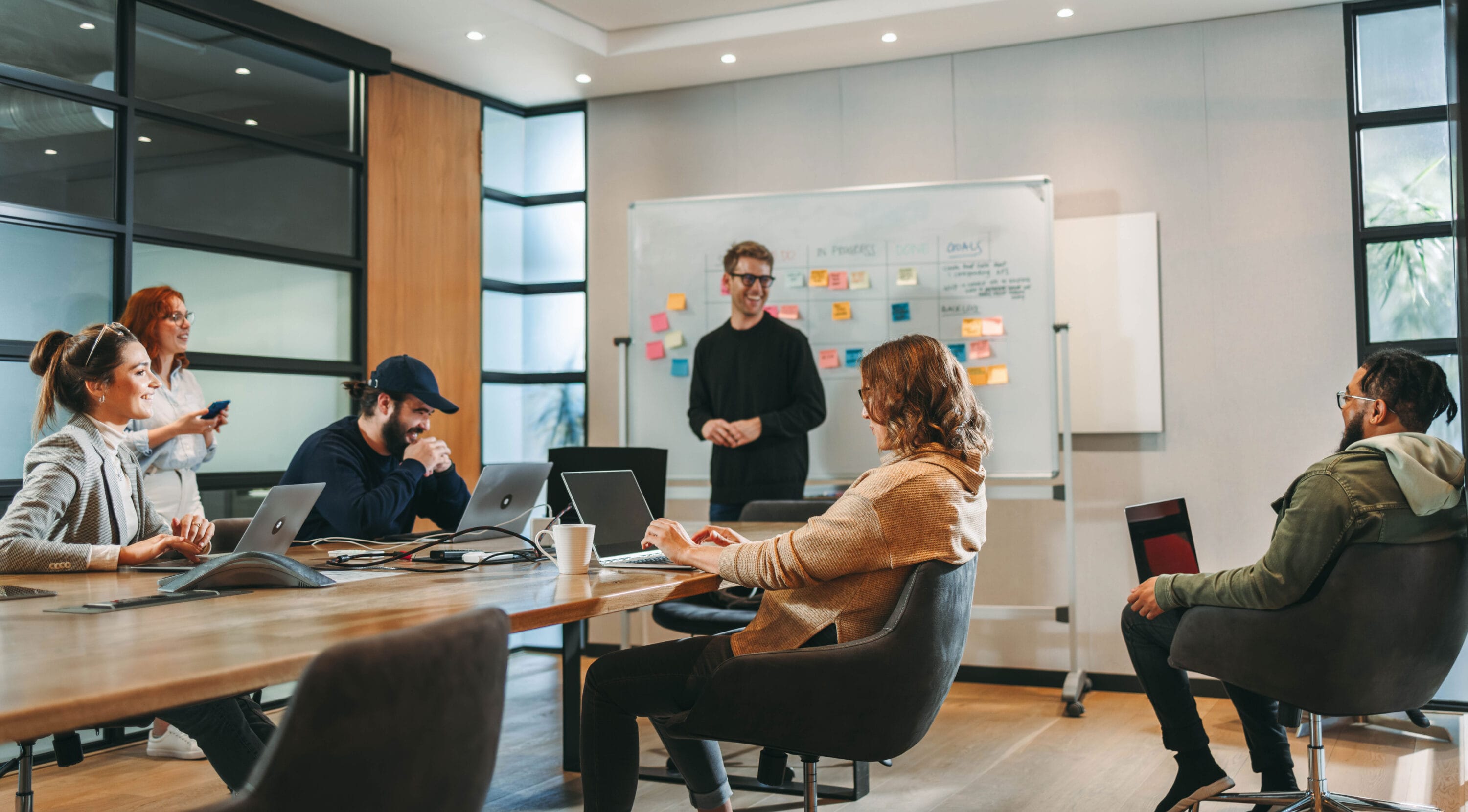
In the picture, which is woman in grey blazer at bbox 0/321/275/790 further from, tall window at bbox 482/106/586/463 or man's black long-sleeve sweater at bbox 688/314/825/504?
tall window at bbox 482/106/586/463

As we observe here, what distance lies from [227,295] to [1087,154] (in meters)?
3.54

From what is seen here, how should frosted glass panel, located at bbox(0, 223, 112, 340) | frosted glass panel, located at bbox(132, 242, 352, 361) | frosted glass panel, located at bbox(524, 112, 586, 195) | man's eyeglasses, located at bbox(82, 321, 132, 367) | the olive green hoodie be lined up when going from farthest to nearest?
1. frosted glass panel, located at bbox(524, 112, 586, 195)
2. frosted glass panel, located at bbox(132, 242, 352, 361)
3. frosted glass panel, located at bbox(0, 223, 112, 340)
4. man's eyeglasses, located at bbox(82, 321, 132, 367)
5. the olive green hoodie

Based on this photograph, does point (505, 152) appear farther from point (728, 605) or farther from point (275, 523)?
point (275, 523)

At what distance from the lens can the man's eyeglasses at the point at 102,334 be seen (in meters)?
2.39

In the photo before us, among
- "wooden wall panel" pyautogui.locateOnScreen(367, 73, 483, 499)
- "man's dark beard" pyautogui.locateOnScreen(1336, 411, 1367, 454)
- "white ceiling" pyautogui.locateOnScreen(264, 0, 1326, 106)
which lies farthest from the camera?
"wooden wall panel" pyautogui.locateOnScreen(367, 73, 483, 499)

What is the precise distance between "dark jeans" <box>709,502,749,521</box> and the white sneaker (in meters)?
1.93

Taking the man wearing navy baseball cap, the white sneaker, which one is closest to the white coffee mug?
the man wearing navy baseball cap

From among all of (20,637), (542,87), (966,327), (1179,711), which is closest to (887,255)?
(966,327)

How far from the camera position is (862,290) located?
4.56m

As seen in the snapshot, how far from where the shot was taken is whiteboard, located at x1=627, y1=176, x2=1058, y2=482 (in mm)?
4336

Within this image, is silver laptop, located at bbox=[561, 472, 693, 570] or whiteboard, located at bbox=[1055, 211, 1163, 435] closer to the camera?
silver laptop, located at bbox=[561, 472, 693, 570]

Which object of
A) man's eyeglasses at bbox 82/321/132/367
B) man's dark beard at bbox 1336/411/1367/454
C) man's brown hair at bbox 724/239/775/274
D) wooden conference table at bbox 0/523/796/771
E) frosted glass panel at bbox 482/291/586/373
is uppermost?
man's brown hair at bbox 724/239/775/274

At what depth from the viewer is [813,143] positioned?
500 centimetres

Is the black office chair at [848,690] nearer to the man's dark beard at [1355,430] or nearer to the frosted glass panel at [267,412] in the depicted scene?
the man's dark beard at [1355,430]
